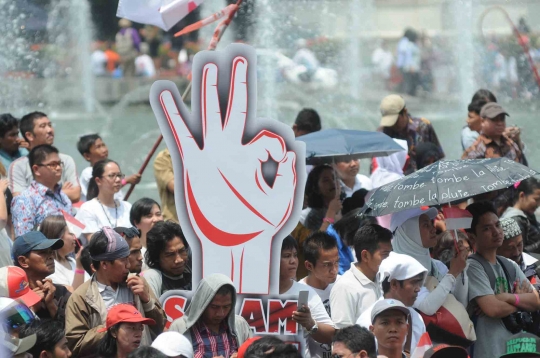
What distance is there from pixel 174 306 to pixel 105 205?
7.69ft

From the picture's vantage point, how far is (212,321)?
5402 millimetres

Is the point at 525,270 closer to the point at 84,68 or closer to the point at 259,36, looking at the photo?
the point at 259,36

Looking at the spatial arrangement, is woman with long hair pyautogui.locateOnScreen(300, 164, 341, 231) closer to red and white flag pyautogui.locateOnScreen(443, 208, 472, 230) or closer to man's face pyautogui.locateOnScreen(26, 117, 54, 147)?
red and white flag pyautogui.locateOnScreen(443, 208, 472, 230)

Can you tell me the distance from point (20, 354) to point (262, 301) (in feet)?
4.49

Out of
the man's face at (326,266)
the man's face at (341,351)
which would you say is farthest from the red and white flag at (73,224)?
the man's face at (341,351)

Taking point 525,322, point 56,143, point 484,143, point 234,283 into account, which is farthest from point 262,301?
point 56,143

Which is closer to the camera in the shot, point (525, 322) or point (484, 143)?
point (525, 322)

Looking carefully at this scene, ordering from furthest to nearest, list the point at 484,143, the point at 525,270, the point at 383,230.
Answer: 1. the point at 484,143
2. the point at 525,270
3. the point at 383,230

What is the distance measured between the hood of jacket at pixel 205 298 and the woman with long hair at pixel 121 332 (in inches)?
9.1

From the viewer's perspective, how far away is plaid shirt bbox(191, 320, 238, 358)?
17.5 feet

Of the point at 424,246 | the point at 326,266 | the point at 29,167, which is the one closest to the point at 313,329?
the point at 326,266

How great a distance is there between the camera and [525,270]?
702cm

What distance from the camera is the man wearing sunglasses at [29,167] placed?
323 inches

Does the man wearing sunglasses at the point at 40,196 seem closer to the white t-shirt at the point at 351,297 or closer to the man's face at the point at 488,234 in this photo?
the white t-shirt at the point at 351,297
